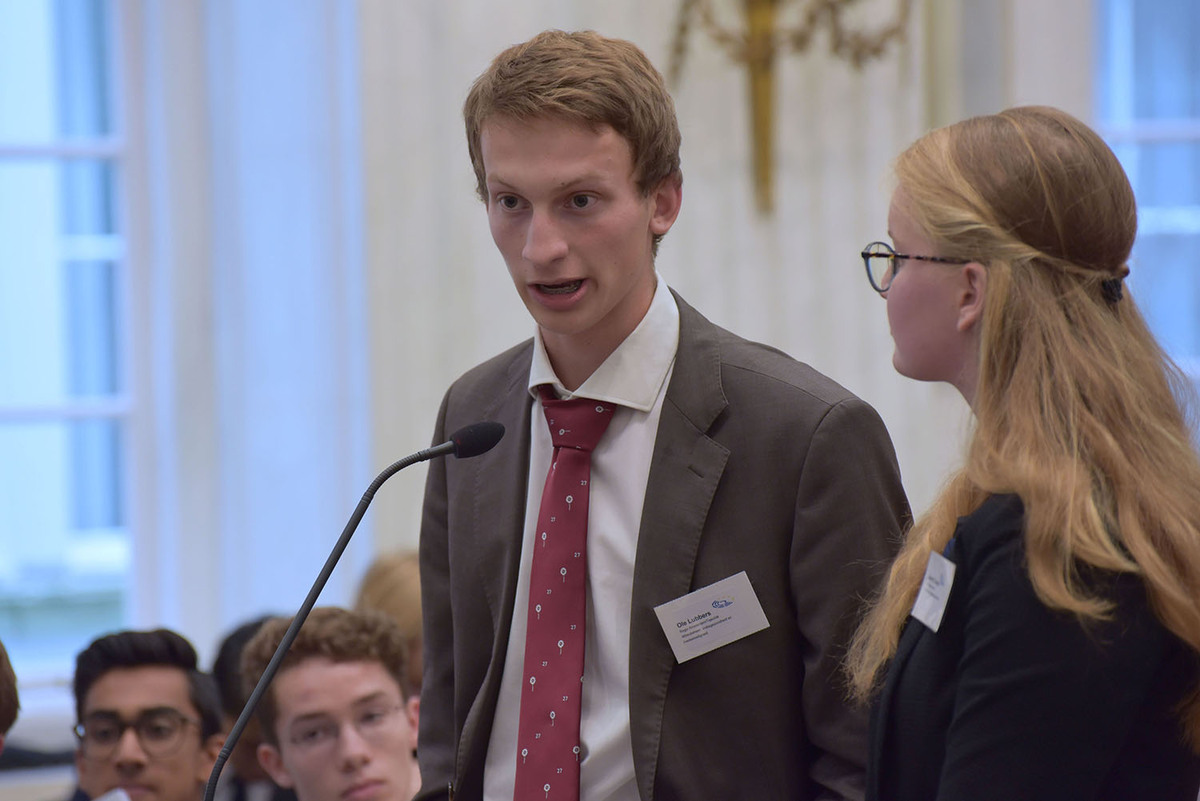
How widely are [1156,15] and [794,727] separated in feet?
11.1

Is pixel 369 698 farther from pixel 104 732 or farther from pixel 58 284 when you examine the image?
pixel 58 284

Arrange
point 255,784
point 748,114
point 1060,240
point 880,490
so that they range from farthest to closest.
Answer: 1. point 748,114
2. point 255,784
3. point 880,490
4. point 1060,240

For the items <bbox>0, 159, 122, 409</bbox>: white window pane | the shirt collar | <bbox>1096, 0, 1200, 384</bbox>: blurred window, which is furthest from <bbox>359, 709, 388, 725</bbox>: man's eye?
<bbox>1096, 0, 1200, 384</bbox>: blurred window

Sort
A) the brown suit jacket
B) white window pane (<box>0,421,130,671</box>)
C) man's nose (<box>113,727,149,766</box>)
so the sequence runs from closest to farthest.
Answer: the brown suit jacket < man's nose (<box>113,727,149,766</box>) < white window pane (<box>0,421,130,671</box>)

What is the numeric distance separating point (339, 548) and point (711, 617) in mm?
436

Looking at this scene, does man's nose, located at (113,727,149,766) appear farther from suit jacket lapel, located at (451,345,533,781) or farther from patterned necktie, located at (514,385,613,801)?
patterned necktie, located at (514,385,613,801)

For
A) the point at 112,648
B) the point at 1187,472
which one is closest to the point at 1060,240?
the point at 1187,472

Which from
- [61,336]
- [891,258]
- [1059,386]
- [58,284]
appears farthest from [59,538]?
[1059,386]

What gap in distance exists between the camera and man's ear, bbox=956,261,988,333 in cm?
136

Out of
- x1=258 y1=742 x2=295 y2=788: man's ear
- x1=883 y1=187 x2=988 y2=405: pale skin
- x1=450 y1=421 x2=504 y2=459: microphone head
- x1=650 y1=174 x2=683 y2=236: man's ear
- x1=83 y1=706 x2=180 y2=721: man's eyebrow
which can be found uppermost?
x1=650 y1=174 x2=683 y2=236: man's ear

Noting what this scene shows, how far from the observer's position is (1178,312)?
13.8ft

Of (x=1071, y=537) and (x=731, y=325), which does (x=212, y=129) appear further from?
(x=1071, y=537)

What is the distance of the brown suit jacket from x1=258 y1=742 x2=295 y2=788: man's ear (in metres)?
0.87

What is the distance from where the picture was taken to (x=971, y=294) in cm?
138
